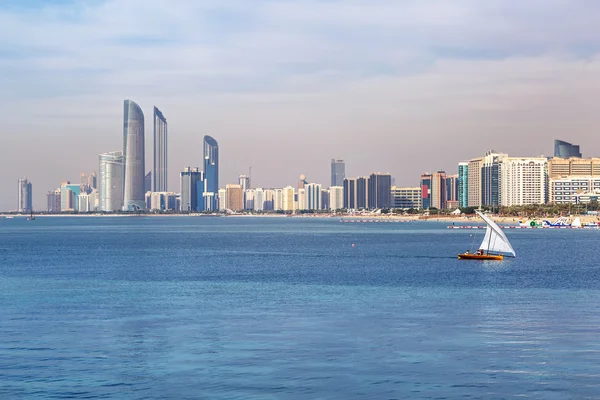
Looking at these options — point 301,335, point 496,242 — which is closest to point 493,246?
point 496,242

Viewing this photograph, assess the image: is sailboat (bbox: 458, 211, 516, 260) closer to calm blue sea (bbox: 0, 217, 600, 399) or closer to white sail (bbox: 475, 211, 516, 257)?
white sail (bbox: 475, 211, 516, 257)

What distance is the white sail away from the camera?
96.1m

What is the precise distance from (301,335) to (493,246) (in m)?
63.1

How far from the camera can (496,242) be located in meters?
98.1

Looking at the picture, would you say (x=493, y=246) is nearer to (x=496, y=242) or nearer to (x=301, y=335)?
(x=496, y=242)

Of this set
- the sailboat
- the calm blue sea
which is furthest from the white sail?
the calm blue sea

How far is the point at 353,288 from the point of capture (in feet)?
205

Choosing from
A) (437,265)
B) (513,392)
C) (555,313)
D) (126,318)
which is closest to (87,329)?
(126,318)

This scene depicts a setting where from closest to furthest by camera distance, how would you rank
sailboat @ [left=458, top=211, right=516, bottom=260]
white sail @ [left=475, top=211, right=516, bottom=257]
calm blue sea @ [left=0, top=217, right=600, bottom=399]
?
1. calm blue sea @ [left=0, top=217, right=600, bottom=399]
2. sailboat @ [left=458, top=211, right=516, bottom=260]
3. white sail @ [left=475, top=211, right=516, bottom=257]

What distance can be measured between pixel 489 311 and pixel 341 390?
21.9m

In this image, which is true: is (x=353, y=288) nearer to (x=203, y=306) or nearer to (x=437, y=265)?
(x=203, y=306)

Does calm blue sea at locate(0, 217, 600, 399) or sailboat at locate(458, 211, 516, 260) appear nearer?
calm blue sea at locate(0, 217, 600, 399)

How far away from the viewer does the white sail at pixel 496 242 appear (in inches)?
3784

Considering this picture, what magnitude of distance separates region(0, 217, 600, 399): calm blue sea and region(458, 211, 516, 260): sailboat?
56.2ft
